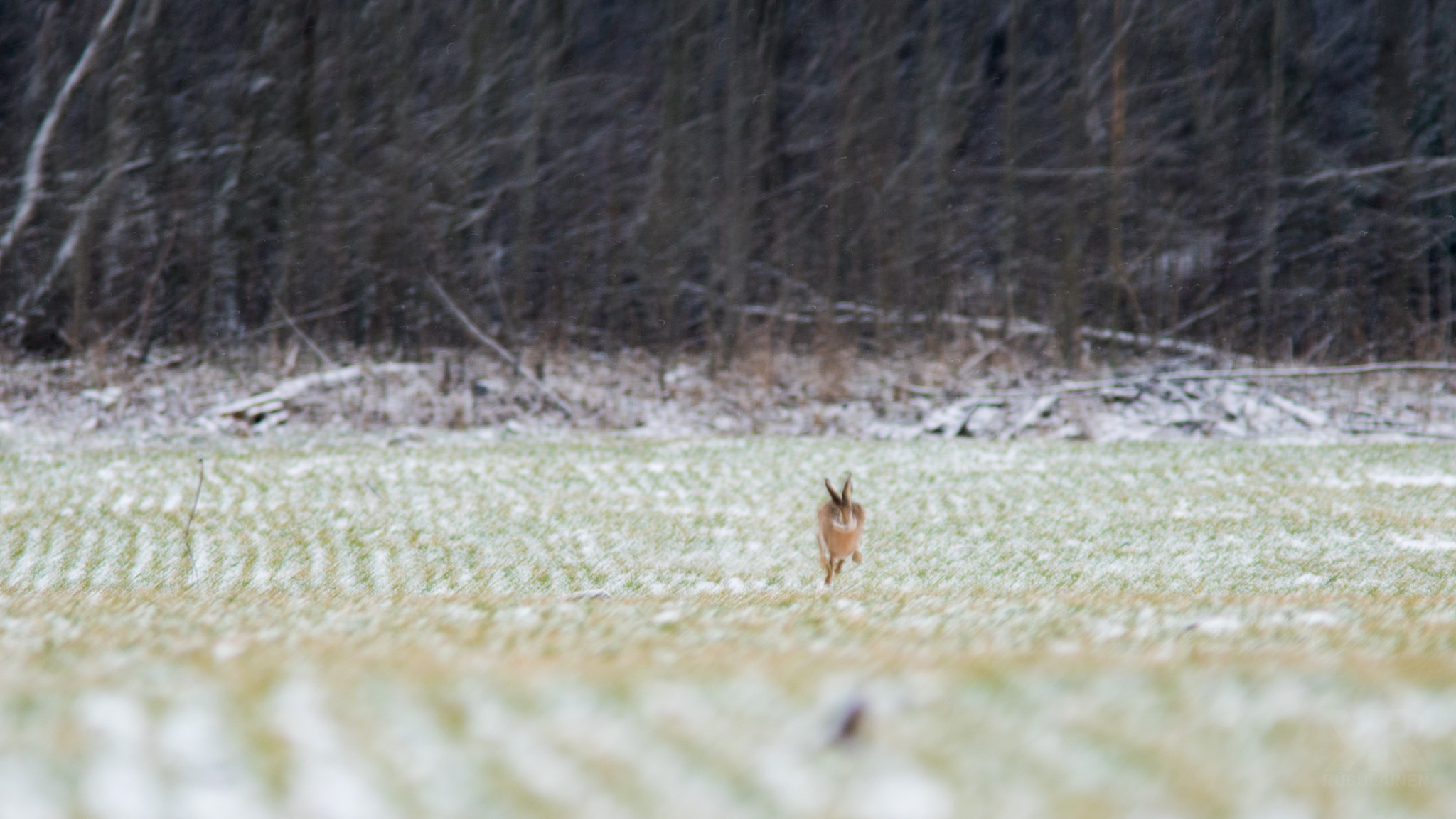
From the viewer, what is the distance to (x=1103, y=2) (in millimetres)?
18156

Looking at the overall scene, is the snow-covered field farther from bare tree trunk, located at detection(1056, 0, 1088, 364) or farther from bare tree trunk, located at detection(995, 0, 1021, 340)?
bare tree trunk, located at detection(995, 0, 1021, 340)

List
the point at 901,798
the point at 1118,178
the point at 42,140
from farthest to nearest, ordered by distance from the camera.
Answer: the point at 1118,178 → the point at 42,140 → the point at 901,798

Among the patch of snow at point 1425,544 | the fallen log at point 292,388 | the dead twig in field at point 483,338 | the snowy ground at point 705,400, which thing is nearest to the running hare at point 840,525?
the patch of snow at point 1425,544

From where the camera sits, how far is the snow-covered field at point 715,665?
183 cm

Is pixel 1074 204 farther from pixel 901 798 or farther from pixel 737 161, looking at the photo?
pixel 901 798

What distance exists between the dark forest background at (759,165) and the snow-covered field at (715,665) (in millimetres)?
8907

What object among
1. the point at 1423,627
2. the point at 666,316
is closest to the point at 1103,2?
the point at 666,316

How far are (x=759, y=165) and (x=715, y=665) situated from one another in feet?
52.4

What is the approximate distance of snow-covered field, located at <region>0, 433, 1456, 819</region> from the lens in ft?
6.01

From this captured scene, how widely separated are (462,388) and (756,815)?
1510 cm

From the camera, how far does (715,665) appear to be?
102 inches

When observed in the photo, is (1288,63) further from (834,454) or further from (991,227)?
(834,454)

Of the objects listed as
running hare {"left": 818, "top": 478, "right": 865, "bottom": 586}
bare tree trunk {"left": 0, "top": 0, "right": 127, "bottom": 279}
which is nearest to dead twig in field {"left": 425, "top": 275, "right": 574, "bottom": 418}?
bare tree trunk {"left": 0, "top": 0, "right": 127, "bottom": 279}

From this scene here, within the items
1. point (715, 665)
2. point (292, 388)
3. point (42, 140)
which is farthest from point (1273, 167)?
point (715, 665)
